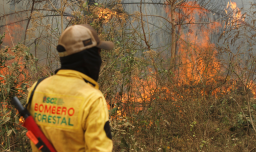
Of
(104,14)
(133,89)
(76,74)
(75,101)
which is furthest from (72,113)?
(133,89)

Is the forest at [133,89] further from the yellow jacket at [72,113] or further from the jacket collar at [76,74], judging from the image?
the jacket collar at [76,74]

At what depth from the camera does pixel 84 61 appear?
130cm

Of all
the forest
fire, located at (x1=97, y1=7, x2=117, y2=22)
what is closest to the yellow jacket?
the forest

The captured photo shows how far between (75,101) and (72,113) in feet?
0.23

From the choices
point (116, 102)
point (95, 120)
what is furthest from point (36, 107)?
point (116, 102)

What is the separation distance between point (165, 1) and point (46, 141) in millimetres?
6982

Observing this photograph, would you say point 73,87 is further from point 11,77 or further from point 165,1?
point 165,1

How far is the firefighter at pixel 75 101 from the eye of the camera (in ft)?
3.96

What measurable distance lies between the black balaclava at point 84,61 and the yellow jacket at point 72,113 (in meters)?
0.04

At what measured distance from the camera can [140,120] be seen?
422 centimetres

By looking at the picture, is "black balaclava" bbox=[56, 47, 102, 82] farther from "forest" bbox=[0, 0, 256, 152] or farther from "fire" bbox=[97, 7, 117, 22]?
"fire" bbox=[97, 7, 117, 22]

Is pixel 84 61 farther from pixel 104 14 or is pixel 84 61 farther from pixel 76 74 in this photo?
pixel 104 14

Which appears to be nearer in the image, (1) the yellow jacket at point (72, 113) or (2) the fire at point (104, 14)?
(1) the yellow jacket at point (72, 113)

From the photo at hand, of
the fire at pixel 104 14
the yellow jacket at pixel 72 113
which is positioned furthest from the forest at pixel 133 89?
the yellow jacket at pixel 72 113
